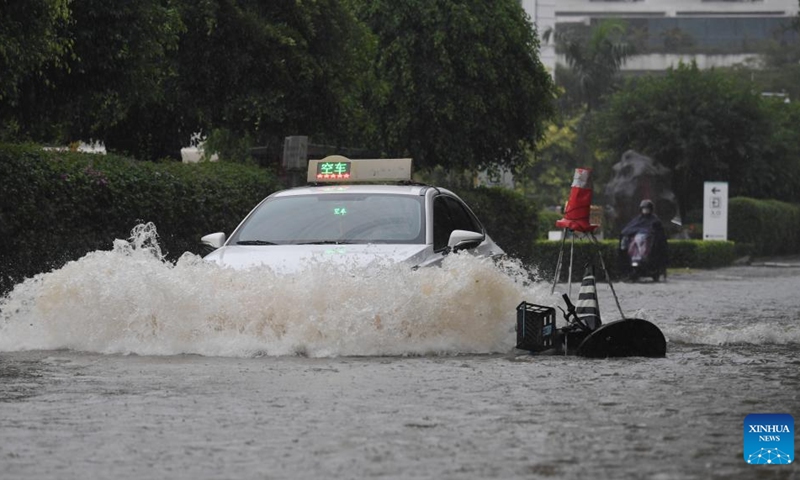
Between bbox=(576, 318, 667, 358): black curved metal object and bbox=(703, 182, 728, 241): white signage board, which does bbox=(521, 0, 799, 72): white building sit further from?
bbox=(576, 318, 667, 358): black curved metal object

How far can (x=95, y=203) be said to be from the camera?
1783 cm

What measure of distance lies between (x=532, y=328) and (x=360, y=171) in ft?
13.2

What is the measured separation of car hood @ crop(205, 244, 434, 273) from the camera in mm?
12430

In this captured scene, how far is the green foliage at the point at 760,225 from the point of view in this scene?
56.0 meters

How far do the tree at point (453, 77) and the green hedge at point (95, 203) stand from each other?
10.9 meters

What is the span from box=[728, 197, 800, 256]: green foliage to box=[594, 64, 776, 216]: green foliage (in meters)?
2.81

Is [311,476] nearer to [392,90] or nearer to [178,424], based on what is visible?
[178,424]

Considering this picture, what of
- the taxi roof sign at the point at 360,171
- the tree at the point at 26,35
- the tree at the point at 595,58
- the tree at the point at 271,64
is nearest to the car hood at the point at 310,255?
the taxi roof sign at the point at 360,171

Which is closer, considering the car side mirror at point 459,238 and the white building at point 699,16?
the car side mirror at point 459,238

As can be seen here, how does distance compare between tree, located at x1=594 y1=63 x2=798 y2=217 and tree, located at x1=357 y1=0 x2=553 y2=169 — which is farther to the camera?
tree, located at x1=594 y1=63 x2=798 y2=217

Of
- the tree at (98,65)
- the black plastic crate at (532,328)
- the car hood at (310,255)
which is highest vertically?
the tree at (98,65)

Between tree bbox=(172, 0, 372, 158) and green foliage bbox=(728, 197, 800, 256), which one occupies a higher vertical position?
tree bbox=(172, 0, 372, 158)

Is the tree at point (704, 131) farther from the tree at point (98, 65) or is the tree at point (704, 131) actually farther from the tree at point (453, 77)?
the tree at point (98, 65)

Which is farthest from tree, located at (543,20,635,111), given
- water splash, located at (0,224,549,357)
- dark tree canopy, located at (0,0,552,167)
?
water splash, located at (0,224,549,357)
